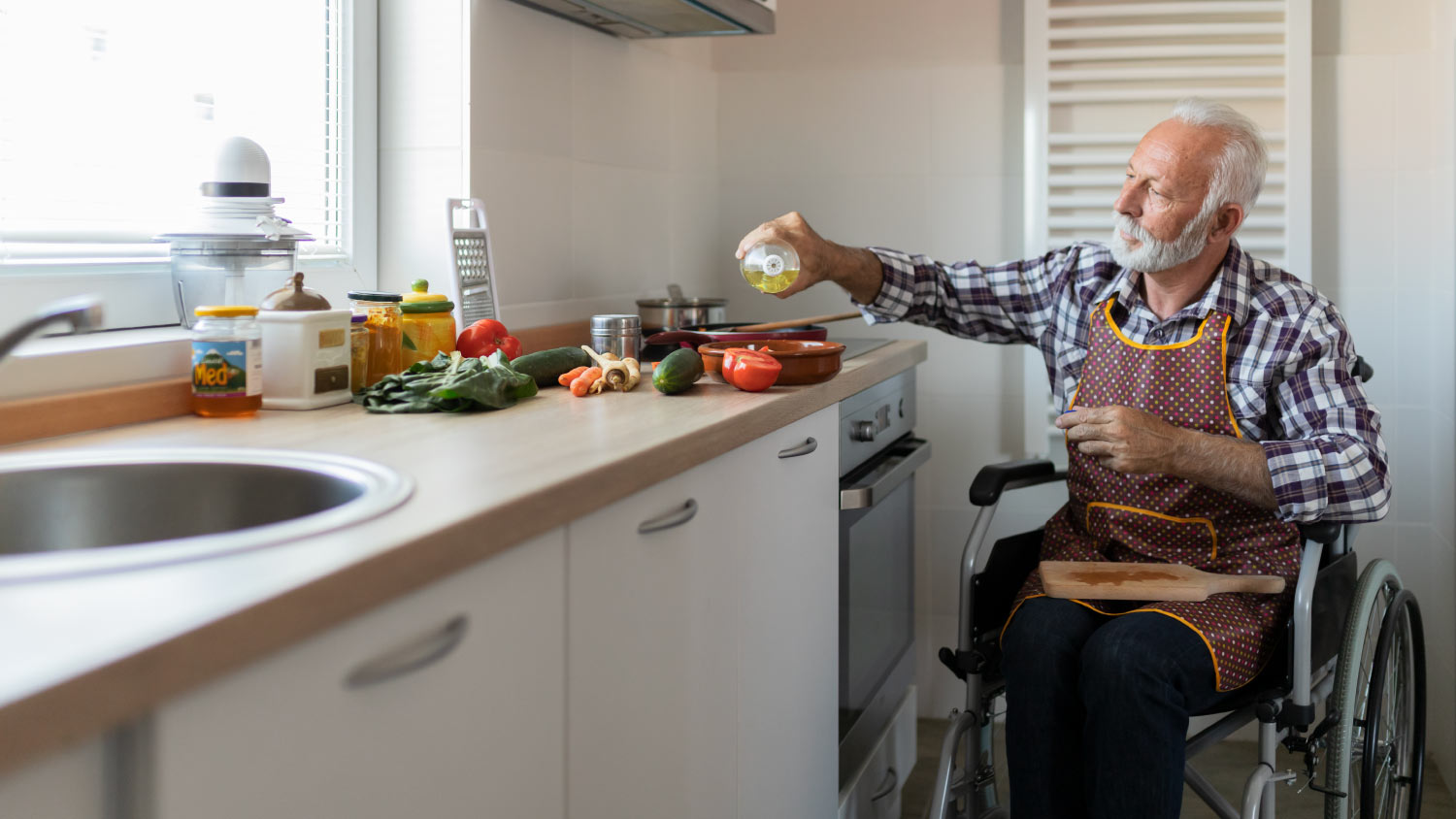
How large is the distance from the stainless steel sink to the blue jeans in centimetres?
108

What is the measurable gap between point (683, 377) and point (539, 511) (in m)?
0.68

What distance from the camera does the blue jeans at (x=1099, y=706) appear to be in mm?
1702

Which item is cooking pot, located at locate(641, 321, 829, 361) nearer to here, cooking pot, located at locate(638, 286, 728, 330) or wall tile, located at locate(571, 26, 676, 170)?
cooking pot, located at locate(638, 286, 728, 330)

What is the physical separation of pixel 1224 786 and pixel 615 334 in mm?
1759

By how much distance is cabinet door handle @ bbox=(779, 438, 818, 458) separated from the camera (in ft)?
5.65

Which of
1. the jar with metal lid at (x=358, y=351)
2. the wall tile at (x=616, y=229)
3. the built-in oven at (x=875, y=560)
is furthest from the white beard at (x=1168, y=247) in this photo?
the jar with metal lid at (x=358, y=351)

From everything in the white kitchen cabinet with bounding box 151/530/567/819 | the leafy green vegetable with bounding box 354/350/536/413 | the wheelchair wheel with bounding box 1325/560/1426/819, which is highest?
the leafy green vegetable with bounding box 354/350/536/413

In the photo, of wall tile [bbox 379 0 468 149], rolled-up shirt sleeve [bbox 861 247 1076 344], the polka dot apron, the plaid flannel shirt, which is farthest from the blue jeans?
wall tile [bbox 379 0 468 149]

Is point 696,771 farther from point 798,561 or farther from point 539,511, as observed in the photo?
point 539,511

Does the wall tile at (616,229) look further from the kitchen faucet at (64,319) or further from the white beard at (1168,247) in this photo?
the kitchen faucet at (64,319)

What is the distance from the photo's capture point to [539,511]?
1046mm

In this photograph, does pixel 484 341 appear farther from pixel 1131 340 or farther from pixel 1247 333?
pixel 1247 333

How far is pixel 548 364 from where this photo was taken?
5.86 ft

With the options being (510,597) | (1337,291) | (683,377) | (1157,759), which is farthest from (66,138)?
(1337,291)
